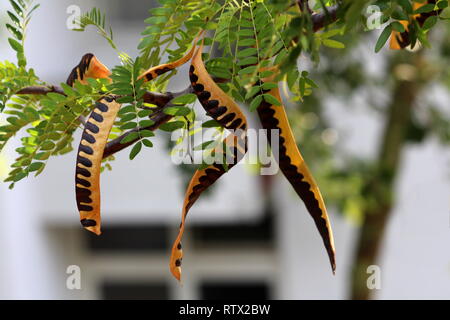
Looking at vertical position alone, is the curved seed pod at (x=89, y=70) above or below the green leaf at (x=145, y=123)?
above

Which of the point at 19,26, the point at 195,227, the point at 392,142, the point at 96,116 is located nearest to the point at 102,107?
the point at 96,116

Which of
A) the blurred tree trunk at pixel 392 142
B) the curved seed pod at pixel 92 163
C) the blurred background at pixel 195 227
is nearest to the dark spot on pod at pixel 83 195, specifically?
the curved seed pod at pixel 92 163

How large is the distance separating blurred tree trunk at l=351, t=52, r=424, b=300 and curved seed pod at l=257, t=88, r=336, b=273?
1.05 meters

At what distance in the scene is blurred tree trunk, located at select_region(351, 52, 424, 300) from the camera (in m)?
1.37

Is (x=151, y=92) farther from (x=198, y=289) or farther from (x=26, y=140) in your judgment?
(x=198, y=289)

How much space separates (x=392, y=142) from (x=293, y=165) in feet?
3.83

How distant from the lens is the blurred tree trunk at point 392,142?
1.37m

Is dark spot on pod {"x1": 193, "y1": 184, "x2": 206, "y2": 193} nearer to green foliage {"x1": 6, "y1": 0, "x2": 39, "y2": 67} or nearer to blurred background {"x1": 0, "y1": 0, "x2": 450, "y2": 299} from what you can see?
green foliage {"x1": 6, "y1": 0, "x2": 39, "y2": 67}

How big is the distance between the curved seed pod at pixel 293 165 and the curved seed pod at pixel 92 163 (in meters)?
0.08

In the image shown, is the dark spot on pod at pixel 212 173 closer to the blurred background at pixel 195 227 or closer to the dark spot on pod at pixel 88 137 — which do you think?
the dark spot on pod at pixel 88 137

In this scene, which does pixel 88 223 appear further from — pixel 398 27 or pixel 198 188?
pixel 398 27

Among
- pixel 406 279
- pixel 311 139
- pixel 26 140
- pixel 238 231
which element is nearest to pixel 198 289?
pixel 238 231

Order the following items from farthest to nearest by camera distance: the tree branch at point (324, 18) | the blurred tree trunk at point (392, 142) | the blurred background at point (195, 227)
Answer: the blurred background at point (195, 227), the blurred tree trunk at point (392, 142), the tree branch at point (324, 18)

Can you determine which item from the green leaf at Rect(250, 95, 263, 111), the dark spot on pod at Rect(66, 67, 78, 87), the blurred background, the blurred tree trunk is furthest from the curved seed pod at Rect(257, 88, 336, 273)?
the blurred background
